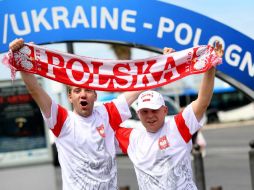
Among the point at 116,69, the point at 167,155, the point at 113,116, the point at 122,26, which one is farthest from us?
the point at 122,26

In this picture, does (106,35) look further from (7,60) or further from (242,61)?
(7,60)

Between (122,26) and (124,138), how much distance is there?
9.17 ft

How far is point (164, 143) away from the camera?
481 cm

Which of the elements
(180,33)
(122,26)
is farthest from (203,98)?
(122,26)

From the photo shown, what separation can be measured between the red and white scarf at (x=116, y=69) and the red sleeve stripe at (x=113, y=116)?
21 centimetres

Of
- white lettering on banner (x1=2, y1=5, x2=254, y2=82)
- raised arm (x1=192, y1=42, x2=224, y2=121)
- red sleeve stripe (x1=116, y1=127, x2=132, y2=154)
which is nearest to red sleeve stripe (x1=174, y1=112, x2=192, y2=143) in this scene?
raised arm (x1=192, y1=42, x2=224, y2=121)

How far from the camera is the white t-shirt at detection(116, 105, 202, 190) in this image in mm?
4762

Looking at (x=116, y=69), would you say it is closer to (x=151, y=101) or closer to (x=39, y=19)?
(x=151, y=101)

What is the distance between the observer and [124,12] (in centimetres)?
759

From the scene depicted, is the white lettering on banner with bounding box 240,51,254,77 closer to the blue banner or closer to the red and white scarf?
the blue banner

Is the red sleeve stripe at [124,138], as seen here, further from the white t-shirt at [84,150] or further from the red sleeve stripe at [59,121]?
the red sleeve stripe at [59,121]

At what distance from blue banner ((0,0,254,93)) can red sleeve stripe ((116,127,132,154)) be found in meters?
2.64

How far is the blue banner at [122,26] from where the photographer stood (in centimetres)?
752

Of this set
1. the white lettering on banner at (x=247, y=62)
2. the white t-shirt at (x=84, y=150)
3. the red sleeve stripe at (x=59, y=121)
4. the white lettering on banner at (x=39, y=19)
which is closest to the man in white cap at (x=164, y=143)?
the white t-shirt at (x=84, y=150)
